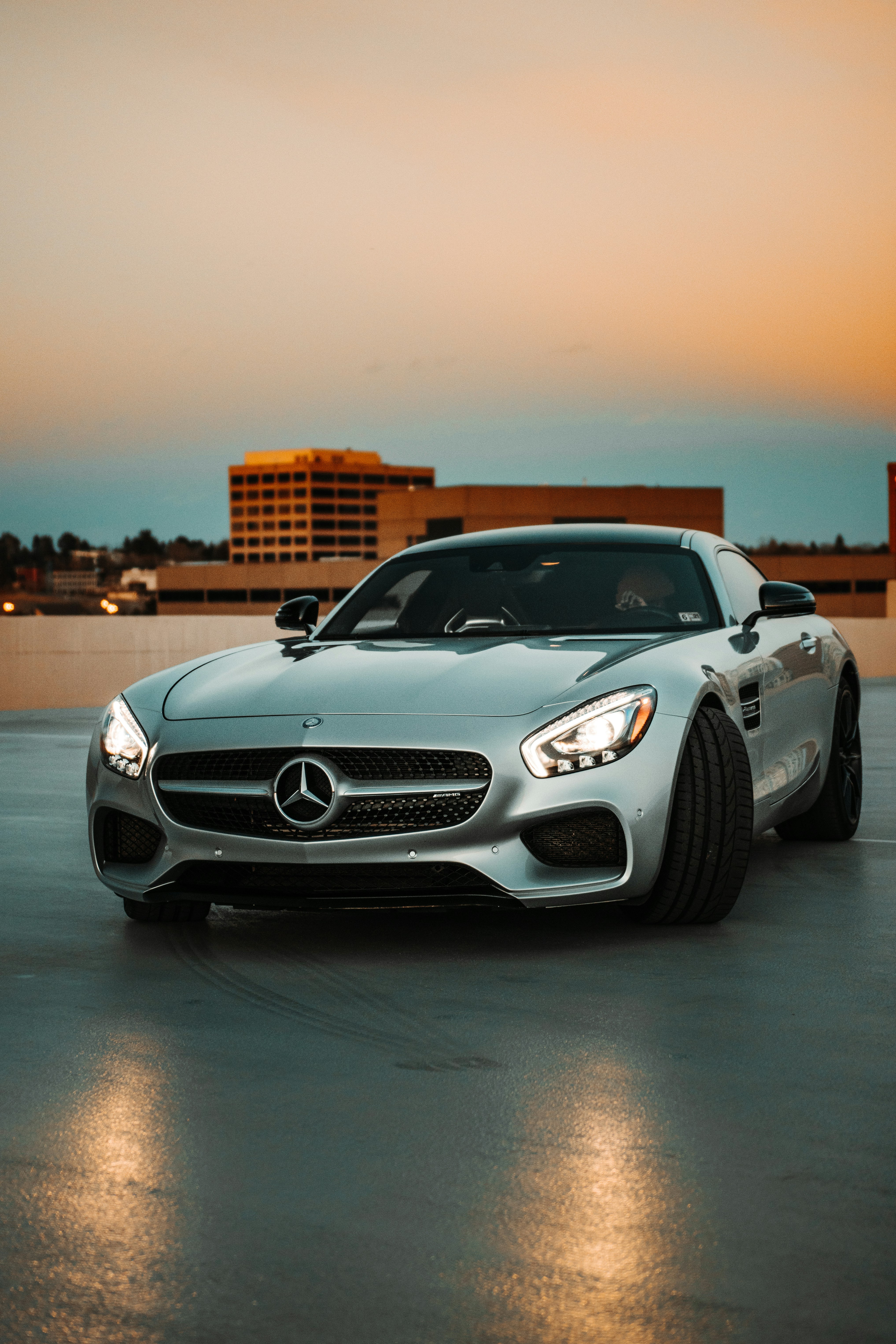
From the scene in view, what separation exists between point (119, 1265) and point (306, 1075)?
1057 mm

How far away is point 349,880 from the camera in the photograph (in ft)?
15.5

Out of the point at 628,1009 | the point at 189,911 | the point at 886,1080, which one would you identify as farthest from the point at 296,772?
the point at 886,1080

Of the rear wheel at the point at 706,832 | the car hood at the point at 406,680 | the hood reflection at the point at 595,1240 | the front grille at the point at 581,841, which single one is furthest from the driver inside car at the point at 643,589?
the hood reflection at the point at 595,1240

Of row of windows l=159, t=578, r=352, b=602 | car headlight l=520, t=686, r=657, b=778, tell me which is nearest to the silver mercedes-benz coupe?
car headlight l=520, t=686, r=657, b=778

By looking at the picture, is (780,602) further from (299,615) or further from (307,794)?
(307,794)

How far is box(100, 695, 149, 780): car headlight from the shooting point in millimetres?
5098

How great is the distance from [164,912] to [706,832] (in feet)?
6.03

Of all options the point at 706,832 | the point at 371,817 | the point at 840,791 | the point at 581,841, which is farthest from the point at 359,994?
the point at 840,791

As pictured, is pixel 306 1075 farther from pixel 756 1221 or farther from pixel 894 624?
pixel 894 624

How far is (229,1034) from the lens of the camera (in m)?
3.92

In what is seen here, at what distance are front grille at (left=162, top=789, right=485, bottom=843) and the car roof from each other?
1.83m

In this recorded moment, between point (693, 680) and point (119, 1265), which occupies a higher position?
point (693, 680)

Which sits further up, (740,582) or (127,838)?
(740,582)

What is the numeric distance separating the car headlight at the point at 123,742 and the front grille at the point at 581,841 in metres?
1.29
